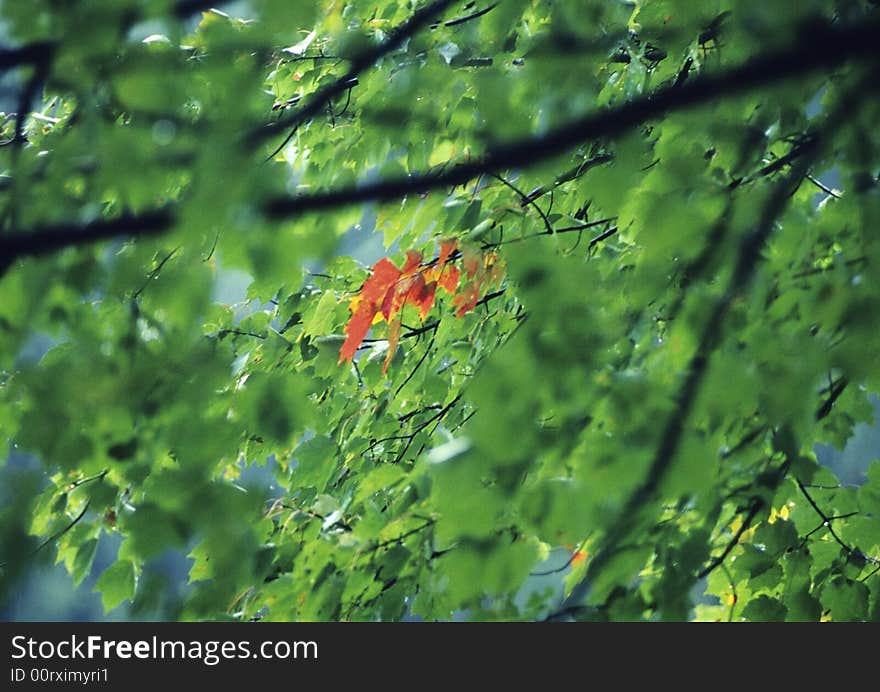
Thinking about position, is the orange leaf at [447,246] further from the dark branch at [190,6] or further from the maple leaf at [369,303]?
the dark branch at [190,6]

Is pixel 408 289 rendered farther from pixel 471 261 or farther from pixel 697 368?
pixel 697 368

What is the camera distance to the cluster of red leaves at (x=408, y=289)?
3.04 m

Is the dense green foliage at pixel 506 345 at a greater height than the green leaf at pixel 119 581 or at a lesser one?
greater

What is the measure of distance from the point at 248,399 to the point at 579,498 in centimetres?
63

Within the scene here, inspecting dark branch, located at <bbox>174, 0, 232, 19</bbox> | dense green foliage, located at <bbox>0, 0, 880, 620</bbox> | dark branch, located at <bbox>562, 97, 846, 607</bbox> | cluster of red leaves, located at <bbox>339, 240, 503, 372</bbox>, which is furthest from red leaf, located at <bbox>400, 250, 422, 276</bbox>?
dark branch, located at <bbox>174, 0, 232, 19</bbox>

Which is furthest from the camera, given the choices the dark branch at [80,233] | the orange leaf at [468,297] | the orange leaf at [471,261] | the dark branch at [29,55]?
the orange leaf at [468,297]

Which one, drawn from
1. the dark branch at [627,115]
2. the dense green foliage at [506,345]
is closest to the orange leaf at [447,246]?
the dense green foliage at [506,345]

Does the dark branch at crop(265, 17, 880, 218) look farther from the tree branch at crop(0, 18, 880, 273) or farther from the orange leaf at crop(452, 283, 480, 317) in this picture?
the orange leaf at crop(452, 283, 480, 317)

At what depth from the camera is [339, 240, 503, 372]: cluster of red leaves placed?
3035mm

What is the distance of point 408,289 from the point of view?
10.7 ft

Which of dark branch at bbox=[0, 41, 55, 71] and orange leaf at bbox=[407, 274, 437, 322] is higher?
dark branch at bbox=[0, 41, 55, 71]

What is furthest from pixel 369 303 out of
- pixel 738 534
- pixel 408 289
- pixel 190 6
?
pixel 190 6
